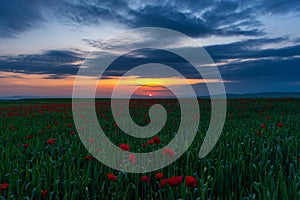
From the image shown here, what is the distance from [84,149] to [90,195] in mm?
2070

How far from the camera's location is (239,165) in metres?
3.56

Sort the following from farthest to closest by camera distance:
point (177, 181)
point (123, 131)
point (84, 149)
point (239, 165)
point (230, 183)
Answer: point (123, 131) → point (84, 149) → point (239, 165) → point (230, 183) → point (177, 181)

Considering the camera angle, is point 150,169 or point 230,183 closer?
point 230,183

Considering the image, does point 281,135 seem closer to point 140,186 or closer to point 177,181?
point 140,186

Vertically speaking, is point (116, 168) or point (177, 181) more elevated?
point (177, 181)

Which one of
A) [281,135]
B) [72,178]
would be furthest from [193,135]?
[72,178]

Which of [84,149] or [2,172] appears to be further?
[84,149]

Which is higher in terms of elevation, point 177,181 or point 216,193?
point 177,181

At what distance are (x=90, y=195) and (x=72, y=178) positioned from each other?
487 mm

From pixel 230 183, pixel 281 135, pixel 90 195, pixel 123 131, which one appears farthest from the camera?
pixel 123 131

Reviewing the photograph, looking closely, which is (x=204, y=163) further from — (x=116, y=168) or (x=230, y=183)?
(x=116, y=168)

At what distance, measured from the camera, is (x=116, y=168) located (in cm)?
372

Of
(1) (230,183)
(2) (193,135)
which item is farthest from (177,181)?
(2) (193,135)

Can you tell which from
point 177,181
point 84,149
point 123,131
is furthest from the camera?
point 123,131
